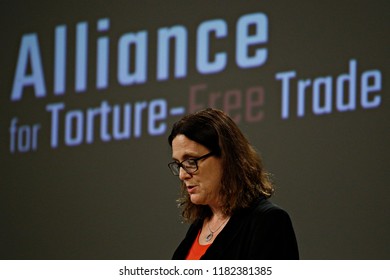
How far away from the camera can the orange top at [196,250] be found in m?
2.30

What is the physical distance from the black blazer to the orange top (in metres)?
0.07

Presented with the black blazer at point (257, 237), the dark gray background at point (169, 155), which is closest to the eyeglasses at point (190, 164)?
the black blazer at point (257, 237)

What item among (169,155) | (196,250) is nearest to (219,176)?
(196,250)

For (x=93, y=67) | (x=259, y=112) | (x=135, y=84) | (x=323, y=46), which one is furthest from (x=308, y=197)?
(x=93, y=67)

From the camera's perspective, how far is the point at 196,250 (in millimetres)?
2350

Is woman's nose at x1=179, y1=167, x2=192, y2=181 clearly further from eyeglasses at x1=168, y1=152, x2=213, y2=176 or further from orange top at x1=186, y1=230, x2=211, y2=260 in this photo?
orange top at x1=186, y1=230, x2=211, y2=260

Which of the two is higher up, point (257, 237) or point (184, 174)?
point (184, 174)

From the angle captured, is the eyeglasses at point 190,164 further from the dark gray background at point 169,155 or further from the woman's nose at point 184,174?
the dark gray background at point 169,155

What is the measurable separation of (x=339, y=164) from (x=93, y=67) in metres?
1.91

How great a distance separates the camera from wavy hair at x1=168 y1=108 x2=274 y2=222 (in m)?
2.27

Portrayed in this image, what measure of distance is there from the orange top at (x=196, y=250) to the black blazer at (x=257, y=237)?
7cm

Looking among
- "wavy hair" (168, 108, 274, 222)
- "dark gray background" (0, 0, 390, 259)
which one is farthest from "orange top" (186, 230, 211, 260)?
"dark gray background" (0, 0, 390, 259)

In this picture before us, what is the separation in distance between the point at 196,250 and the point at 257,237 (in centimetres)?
33

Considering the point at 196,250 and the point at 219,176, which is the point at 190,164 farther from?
Result: the point at 196,250
